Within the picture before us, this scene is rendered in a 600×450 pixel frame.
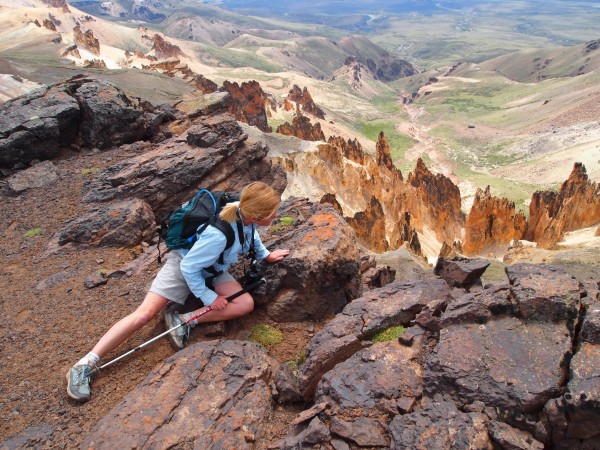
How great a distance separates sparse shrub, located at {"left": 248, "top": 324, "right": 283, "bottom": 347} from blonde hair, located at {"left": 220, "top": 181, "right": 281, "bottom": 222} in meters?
2.09

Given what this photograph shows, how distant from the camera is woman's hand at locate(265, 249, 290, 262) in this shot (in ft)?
25.4

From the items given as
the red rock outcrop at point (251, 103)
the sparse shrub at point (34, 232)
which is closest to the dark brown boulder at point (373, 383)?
the sparse shrub at point (34, 232)

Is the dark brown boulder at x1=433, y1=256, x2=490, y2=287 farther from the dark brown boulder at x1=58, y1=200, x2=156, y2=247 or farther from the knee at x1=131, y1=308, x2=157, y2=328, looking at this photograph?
the dark brown boulder at x1=58, y1=200, x2=156, y2=247

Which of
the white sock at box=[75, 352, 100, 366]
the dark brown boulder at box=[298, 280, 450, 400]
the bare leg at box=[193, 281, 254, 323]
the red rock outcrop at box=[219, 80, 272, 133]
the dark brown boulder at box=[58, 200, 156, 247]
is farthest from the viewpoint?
the red rock outcrop at box=[219, 80, 272, 133]

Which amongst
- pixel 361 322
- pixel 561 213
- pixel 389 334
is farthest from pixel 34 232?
pixel 561 213

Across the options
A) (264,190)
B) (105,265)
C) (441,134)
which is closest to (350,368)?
(264,190)

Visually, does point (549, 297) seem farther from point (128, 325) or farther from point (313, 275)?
point (128, 325)

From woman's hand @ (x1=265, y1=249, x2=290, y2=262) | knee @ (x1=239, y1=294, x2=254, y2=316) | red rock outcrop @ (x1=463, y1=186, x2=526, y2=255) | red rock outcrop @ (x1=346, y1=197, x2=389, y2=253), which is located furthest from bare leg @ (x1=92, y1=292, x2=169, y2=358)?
red rock outcrop @ (x1=463, y1=186, x2=526, y2=255)

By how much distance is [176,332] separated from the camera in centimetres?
657

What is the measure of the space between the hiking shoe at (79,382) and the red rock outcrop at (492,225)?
85.5 ft

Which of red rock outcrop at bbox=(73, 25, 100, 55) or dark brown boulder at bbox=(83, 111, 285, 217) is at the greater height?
dark brown boulder at bbox=(83, 111, 285, 217)

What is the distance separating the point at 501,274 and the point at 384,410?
10.9m

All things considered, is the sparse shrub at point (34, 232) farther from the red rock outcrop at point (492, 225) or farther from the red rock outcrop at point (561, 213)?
the red rock outcrop at point (492, 225)

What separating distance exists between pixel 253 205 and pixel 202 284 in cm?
139
